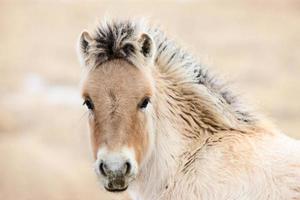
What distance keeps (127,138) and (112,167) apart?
1.13ft

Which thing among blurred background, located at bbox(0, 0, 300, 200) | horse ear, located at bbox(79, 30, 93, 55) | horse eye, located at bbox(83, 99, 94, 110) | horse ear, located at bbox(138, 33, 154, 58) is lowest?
horse eye, located at bbox(83, 99, 94, 110)

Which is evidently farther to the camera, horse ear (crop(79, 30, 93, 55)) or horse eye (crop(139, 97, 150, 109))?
horse ear (crop(79, 30, 93, 55))

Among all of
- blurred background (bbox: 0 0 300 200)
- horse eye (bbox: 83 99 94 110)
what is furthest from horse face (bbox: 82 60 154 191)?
blurred background (bbox: 0 0 300 200)

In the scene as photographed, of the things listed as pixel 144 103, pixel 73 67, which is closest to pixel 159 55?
pixel 144 103

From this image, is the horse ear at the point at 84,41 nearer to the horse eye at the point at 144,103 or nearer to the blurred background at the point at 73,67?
the blurred background at the point at 73,67

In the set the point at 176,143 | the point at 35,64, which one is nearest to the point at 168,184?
the point at 176,143

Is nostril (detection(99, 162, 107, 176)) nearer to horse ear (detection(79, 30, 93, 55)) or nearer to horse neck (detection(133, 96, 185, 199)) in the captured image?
horse neck (detection(133, 96, 185, 199))

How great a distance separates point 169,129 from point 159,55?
76cm

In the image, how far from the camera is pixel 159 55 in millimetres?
7855

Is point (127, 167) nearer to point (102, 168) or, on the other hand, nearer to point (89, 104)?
point (102, 168)

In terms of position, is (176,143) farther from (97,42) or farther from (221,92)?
(97,42)

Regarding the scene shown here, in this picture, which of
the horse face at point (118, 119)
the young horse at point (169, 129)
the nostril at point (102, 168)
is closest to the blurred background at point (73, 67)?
the young horse at point (169, 129)

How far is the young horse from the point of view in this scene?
23.4 ft

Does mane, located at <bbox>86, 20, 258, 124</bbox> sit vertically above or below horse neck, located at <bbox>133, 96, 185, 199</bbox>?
above
